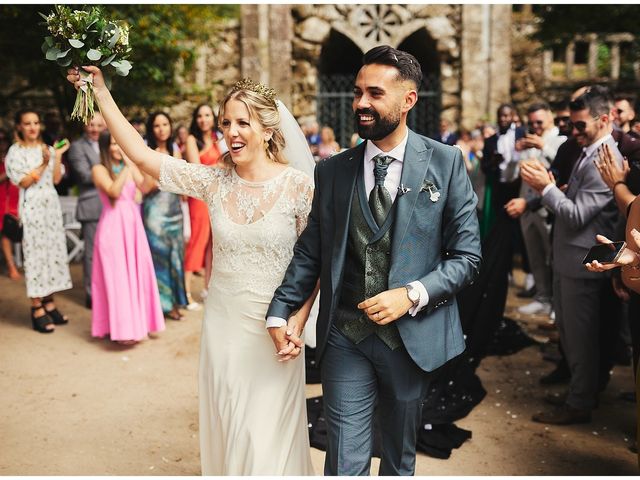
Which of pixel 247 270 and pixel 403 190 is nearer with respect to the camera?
pixel 403 190

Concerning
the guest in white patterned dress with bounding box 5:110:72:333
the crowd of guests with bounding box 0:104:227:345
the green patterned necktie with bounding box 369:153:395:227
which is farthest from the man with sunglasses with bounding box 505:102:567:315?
the guest in white patterned dress with bounding box 5:110:72:333

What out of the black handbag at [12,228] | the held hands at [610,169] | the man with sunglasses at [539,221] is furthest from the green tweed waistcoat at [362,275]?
the black handbag at [12,228]

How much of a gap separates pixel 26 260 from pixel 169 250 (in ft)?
4.65

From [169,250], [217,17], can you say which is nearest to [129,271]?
[169,250]

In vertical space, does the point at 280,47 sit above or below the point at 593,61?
above

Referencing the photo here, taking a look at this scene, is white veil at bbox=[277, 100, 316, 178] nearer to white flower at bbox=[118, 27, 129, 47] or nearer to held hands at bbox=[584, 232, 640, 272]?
white flower at bbox=[118, 27, 129, 47]

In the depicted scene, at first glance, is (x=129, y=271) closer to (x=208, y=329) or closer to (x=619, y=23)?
(x=208, y=329)

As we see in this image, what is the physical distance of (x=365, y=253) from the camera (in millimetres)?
3129

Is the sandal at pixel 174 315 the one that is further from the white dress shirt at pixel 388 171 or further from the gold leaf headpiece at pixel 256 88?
the white dress shirt at pixel 388 171

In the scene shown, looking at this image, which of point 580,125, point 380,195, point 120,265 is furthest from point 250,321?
point 120,265

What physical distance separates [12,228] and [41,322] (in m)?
2.13

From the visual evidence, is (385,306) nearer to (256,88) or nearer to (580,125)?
(256,88)

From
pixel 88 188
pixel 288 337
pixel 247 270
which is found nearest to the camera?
pixel 288 337

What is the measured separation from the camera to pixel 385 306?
2.90 m
